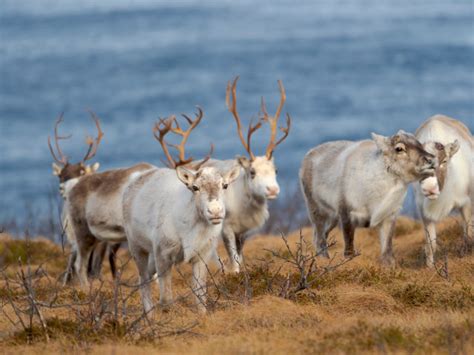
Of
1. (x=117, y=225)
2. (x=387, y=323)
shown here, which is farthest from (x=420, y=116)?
(x=387, y=323)

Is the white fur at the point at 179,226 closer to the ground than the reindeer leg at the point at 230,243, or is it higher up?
higher up

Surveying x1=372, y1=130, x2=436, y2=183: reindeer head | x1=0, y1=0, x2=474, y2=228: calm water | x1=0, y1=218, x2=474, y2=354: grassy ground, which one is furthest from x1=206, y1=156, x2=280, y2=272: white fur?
x1=0, y1=0, x2=474, y2=228: calm water

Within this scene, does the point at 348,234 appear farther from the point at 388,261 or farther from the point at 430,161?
the point at 430,161

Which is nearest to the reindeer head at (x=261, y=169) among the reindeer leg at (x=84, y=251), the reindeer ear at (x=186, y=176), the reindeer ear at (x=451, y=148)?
the reindeer ear at (x=451, y=148)

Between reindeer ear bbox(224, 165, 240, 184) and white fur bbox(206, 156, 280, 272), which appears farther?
white fur bbox(206, 156, 280, 272)

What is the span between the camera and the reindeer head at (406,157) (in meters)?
11.7

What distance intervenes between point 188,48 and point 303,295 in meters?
74.3

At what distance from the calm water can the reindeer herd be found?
79.0 feet

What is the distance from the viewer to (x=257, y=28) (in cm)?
9594

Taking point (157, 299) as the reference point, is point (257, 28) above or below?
below

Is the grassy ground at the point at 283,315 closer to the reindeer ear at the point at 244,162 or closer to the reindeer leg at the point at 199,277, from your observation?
the reindeer leg at the point at 199,277

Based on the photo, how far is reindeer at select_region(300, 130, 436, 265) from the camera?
11812 millimetres

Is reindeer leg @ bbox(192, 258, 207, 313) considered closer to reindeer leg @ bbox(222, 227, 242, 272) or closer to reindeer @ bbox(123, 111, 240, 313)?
reindeer @ bbox(123, 111, 240, 313)

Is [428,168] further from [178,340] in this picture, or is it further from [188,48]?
[188,48]
